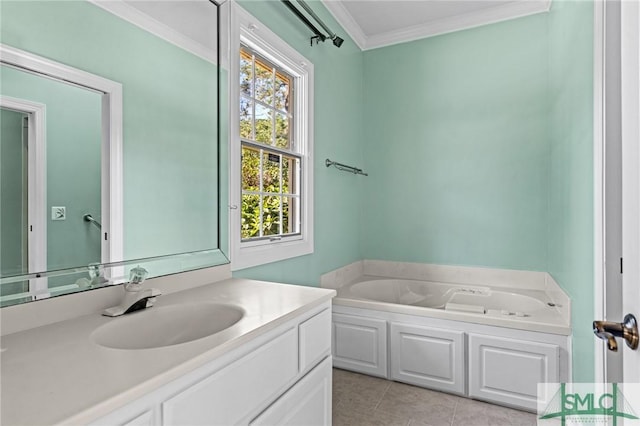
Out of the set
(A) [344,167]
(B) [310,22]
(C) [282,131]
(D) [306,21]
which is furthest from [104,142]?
(A) [344,167]

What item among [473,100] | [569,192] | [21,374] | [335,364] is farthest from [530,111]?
[21,374]

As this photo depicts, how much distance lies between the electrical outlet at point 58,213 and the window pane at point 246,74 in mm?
1144

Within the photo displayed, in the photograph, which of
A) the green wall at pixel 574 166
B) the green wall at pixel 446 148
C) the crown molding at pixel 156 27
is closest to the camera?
the crown molding at pixel 156 27

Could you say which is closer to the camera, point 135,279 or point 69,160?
point 69,160

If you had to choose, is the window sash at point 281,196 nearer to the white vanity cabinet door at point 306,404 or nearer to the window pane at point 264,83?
the window pane at point 264,83

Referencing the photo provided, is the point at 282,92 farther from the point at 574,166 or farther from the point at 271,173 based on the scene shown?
the point at 574,166

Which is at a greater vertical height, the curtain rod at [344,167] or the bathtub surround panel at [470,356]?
the curtain rod at [344,167]

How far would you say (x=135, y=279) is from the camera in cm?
117

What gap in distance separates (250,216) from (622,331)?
1.66m

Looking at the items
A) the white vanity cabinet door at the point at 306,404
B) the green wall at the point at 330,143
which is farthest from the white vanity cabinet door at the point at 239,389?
the green wall at the point at 330,143

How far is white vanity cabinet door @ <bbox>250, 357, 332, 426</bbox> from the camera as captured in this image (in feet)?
3.58

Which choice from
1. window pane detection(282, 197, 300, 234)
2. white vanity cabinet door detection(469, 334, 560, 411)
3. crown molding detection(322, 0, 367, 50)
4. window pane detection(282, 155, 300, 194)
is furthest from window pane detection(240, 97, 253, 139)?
white vanity cabinet door detection(469, 334, 560, 411)

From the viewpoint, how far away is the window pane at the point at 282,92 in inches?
88.9

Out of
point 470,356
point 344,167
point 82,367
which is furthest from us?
point 344,167
